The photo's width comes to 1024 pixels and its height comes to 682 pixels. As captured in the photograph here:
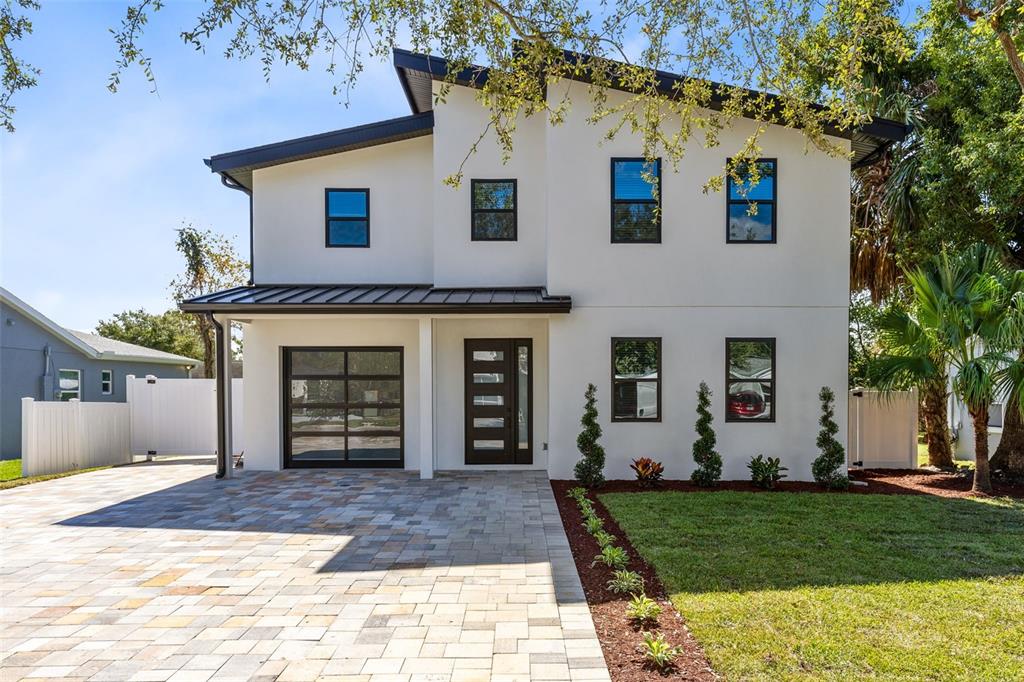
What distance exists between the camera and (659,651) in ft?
12.1

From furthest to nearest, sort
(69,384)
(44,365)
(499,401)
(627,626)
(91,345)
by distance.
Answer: (91,345) → (69,384) → (44,365) → (499,401) → (627,626)

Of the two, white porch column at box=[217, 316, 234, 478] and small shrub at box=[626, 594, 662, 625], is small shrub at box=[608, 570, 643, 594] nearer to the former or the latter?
small shrub at box=[626, 594, 662, 625]

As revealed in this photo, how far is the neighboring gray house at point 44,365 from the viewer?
15.5 m

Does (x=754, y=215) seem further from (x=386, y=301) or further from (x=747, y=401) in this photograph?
(x=386, y=301)

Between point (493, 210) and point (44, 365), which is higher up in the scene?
point (493, 210)

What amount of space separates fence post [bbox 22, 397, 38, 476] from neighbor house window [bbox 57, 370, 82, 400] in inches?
284

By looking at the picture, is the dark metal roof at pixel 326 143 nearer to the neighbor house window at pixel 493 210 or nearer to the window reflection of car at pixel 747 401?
the neighbor house window at pixel 493 210

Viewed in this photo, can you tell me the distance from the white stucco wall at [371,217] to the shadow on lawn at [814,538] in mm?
6000

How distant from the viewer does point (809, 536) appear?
21.2ft

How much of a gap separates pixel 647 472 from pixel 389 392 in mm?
4960

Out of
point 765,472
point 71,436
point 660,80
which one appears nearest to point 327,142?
point 660,80

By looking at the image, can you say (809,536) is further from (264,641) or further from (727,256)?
(264,641)

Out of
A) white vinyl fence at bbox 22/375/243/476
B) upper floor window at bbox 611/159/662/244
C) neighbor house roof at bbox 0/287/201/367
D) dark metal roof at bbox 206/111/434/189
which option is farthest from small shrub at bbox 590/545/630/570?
neighbor house roof at bbox 0/287/201/367

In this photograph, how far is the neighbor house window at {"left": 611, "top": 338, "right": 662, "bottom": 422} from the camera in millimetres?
9664
